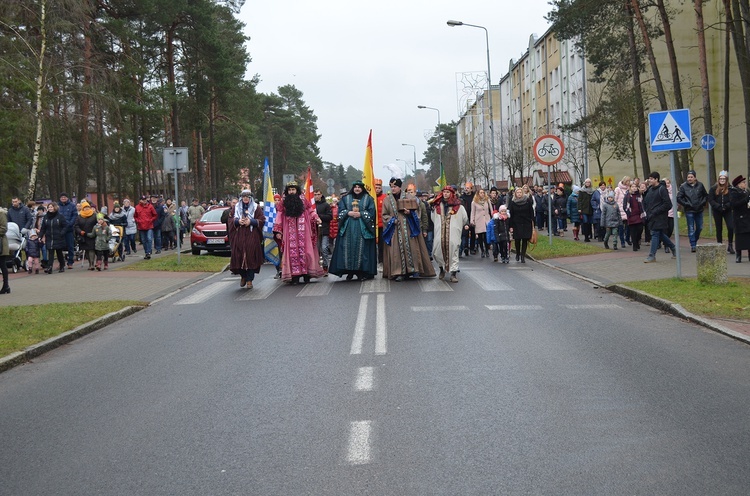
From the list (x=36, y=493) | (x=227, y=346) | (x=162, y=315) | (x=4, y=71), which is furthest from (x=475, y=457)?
(x=4, y=71)

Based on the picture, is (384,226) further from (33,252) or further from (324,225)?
(33,252)

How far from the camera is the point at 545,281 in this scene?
17156 millimetres

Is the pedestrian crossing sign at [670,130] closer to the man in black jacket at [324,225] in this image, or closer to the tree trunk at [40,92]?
the man in black jacket at [324,225]

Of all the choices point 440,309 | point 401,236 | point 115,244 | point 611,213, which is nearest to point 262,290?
point 401,236

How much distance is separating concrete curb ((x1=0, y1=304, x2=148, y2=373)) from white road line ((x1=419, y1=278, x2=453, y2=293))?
4.96m

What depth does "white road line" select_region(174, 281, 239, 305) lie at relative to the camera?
15.6m

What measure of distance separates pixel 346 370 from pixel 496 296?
6.60 m

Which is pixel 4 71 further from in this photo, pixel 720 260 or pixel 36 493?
pixel 36 493

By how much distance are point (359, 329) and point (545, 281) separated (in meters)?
6.99

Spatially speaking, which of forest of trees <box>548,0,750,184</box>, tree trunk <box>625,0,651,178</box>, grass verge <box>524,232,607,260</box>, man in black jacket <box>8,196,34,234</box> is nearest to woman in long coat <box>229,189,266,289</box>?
man in black jacket <box>8,196,34,234</box>

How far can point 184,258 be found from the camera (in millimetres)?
27359

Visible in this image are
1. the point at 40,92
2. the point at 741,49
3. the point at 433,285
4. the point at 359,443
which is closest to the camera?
the point at 359,443

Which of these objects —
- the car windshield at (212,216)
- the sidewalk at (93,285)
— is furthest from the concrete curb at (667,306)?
the car windshield at (212,216)

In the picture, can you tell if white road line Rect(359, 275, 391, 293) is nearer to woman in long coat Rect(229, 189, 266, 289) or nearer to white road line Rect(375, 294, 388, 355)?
white road line Rect(375, 294, 388, 355)
